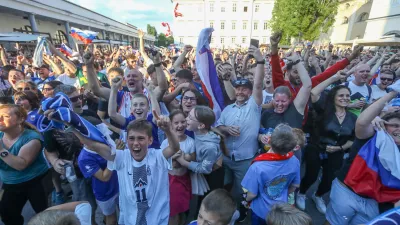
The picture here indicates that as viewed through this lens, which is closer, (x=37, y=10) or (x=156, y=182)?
(x=156, y=182)

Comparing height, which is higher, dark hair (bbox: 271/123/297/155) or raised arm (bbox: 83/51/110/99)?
raised arm (bbox: 83/51/110/99)

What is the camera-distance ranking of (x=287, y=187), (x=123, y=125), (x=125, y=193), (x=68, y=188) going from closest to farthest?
1. (x=125, y=193)
2. (x=287, y=187)
3. (x=123, y=125)
4. (x=68, y=188)

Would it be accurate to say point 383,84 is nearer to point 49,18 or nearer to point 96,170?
point 96,170

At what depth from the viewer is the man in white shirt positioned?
1.96m

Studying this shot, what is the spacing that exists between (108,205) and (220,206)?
56.6 inches

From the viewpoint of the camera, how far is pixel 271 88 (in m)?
3.88

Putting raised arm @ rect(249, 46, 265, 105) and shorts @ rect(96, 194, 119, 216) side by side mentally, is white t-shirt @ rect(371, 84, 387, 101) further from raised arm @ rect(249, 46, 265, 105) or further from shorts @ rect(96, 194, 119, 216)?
shorts @ rect(96, 194, 119, 216)

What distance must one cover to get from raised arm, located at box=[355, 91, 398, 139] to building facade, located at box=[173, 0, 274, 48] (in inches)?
1959

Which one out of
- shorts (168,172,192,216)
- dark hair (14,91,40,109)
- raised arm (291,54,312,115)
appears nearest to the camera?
shorts (168,172,192,216)

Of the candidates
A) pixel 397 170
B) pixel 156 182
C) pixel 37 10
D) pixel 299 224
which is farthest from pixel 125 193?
pixel 37 10

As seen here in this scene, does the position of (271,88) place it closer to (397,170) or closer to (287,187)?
(287,187)

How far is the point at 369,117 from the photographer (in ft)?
6.09

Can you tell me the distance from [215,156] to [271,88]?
2.03 metres

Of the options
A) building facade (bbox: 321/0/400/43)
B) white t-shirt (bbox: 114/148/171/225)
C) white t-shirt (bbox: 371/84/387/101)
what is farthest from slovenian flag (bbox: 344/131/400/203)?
building facade (bbox: 321/0/400/43)
